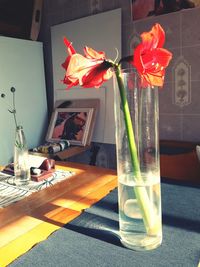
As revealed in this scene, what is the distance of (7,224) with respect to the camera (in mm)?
757

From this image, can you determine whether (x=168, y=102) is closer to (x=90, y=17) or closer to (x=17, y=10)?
(x=90, y=17)

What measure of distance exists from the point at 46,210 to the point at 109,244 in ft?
0.87

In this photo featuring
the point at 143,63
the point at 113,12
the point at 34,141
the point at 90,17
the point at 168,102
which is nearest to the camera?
the point at 143,63

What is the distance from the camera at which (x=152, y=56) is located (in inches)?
21.0

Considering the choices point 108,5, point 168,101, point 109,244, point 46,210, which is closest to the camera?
point 109,244

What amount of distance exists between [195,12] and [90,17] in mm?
784

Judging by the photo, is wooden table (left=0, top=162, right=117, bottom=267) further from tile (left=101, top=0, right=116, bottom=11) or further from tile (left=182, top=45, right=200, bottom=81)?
tile (left=101, top=0, right=116, bottom=11)

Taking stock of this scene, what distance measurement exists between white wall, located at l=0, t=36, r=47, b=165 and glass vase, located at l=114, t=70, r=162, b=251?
5.67 ft

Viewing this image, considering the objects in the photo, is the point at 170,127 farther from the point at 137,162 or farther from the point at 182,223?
the point at 137,162

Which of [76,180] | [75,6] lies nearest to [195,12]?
[75,6]

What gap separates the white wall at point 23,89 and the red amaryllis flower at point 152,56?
5.93 ft

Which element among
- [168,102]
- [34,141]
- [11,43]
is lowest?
[34,141]

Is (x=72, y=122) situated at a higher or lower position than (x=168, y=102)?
lower

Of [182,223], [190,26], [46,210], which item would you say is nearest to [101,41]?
[190,26]
